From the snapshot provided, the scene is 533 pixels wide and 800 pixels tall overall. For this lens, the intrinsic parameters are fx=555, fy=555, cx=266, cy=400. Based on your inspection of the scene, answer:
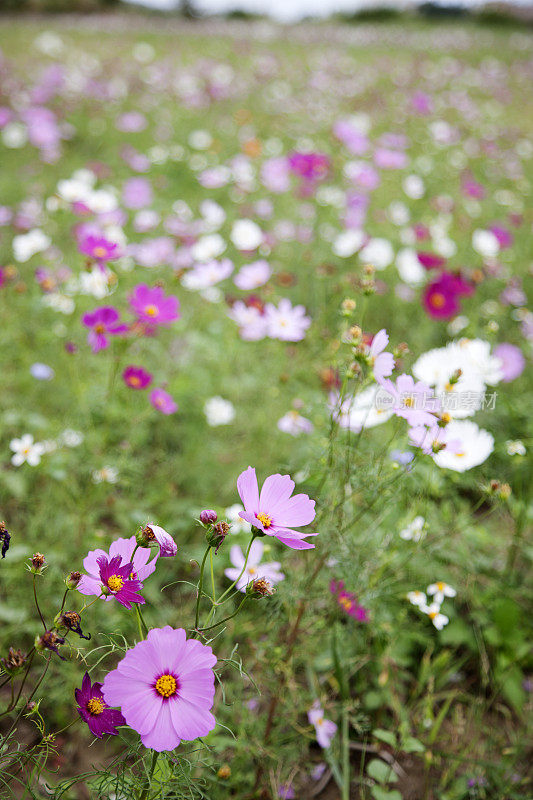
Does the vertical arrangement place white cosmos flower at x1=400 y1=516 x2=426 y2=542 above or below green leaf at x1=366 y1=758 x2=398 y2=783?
above

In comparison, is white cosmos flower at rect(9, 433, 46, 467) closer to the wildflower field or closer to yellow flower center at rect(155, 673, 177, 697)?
the wildflower field

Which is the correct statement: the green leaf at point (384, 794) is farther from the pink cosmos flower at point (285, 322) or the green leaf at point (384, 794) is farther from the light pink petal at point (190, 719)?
the pink cosmos flower at point (285, 322)

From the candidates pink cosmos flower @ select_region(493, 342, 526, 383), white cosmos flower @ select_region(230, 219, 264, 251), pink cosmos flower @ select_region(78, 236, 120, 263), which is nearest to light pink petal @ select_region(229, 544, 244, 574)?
pink cosmos flower @ select_region(78, 236, 120, 263)

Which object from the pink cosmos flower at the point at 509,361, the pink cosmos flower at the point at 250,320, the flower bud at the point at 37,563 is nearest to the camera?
the flower bud at the point at 37,563

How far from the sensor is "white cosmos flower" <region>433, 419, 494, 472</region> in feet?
3.17

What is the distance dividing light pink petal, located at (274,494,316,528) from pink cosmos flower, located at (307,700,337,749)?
574 millimetres

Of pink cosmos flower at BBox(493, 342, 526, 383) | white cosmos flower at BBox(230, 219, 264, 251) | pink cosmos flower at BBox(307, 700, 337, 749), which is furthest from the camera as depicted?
white cosmos flower at BBox(230, 219, 264, 251)

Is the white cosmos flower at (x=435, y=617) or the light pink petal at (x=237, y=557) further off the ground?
the white cosmos flower at (x=435, y=617)

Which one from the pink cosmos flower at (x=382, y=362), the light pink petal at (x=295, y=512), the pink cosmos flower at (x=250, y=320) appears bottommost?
the pink cosmos flower at (x=250, y=320)

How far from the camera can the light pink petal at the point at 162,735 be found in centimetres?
58

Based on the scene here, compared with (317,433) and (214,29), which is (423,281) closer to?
(317,433)

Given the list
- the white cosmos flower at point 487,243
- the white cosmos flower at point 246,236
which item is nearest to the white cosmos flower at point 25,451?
the white cosmos flower at point 246,236

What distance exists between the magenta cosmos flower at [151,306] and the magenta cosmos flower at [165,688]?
2.69ft

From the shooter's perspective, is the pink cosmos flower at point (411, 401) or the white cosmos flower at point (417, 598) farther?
the white cosmos flower at point (417, 598)
